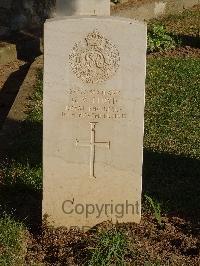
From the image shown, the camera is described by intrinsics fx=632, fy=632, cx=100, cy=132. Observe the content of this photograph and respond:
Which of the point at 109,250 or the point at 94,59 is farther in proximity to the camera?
the point at 94,59

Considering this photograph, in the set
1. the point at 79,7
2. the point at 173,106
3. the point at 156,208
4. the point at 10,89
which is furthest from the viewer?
the point at 79,7

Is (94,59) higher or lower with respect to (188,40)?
higher

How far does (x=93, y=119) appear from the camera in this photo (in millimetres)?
4281

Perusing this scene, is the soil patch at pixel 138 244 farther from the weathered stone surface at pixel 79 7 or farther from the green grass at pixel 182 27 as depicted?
the green grass at pixel 182 27

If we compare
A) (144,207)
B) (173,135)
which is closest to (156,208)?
(144,207)

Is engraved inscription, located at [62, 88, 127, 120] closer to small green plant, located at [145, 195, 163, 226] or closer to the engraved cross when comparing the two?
the engraved cross

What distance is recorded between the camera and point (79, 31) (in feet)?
13.4

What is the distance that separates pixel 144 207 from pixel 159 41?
507 centimetres

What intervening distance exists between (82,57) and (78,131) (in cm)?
51

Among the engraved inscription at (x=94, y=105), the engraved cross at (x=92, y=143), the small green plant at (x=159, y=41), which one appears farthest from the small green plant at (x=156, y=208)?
the small green plant at (x=159, y=41)

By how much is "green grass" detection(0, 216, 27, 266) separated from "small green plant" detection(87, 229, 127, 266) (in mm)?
488

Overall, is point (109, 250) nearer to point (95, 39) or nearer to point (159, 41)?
point (95, 39)

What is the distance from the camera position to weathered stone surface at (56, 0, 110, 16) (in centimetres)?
→ 926

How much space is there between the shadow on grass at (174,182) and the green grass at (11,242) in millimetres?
1136
